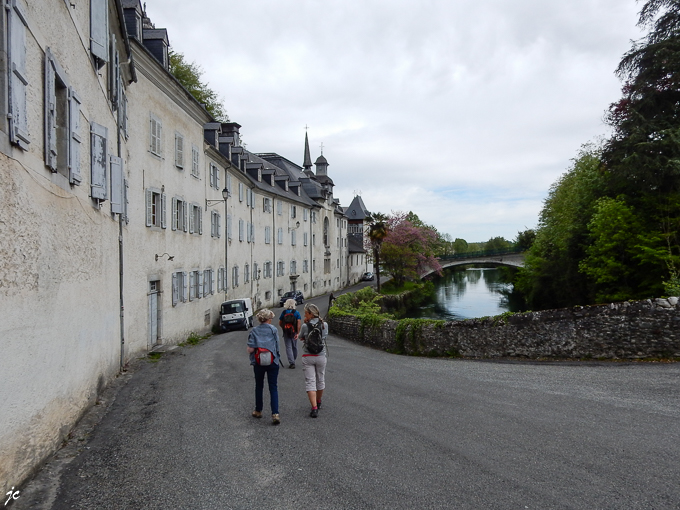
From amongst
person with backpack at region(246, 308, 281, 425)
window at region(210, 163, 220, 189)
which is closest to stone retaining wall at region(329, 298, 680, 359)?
person with backpack at region(246, 308, 281, 425)

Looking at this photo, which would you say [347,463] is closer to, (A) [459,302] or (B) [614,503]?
(B) [614,503]

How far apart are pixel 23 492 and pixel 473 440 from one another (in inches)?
179

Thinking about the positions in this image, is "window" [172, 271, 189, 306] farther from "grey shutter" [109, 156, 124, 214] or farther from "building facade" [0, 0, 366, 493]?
"grey shutter" [109, 156, 124, 214]

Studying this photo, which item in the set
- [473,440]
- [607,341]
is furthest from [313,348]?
[607,341]

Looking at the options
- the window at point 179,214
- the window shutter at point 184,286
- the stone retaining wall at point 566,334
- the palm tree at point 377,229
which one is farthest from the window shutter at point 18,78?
the palm tree at point 377,229

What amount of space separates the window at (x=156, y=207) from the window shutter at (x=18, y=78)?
1094 cm

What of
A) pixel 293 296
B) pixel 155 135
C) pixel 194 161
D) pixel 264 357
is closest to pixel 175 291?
pixel 155 135

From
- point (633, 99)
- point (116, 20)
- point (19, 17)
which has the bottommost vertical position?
point (19, 17)

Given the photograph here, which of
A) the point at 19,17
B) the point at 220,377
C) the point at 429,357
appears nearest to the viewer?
the point at 19,17

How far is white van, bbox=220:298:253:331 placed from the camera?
22922mm

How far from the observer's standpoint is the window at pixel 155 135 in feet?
50.4

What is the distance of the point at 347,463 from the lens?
5.00 metres

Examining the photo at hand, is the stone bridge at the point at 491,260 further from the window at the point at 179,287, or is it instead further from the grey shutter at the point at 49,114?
the grey shutter at the point at 49,114

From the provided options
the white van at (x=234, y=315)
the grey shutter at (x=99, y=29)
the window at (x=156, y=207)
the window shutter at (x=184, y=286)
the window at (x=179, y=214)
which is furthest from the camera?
the white van at (x=234, y=315)
